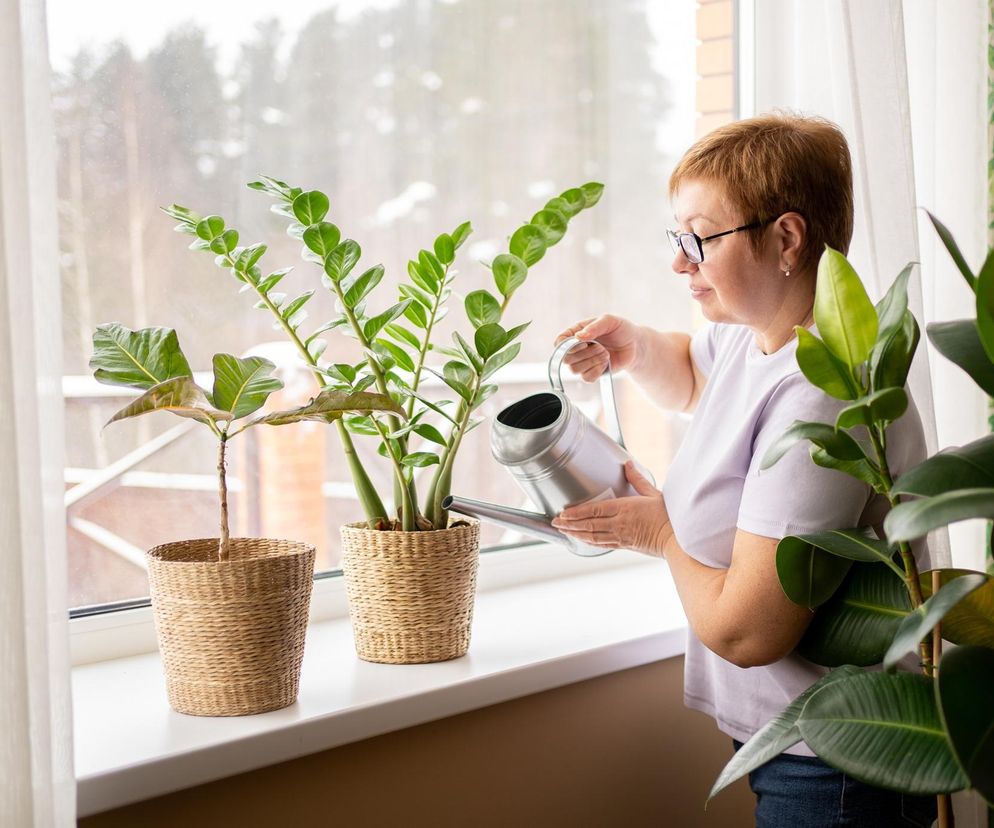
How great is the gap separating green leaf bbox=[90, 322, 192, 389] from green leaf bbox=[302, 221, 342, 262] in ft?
0.68

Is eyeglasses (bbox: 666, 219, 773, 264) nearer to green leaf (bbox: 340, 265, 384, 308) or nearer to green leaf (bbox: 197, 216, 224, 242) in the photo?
green leaf (bbox: 340, 265, 384, 308)

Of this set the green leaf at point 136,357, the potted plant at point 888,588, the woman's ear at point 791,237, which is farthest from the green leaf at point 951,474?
the green leaf at point 136,357

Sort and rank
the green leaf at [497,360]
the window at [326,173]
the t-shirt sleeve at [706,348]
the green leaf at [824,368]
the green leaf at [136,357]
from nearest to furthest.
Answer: the green leaf at [824,368]
the green leaf at [136,357]
the green leaf at [497,360]
the window at [326,173]
the t-shirt sleeve at [706,348]

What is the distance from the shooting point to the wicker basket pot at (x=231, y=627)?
102 cm

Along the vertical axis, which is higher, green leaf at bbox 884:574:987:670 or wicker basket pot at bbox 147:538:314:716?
green leaf at bbox 884:574:987:670

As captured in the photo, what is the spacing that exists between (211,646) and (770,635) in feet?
1.93

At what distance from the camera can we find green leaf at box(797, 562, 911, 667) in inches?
39.6

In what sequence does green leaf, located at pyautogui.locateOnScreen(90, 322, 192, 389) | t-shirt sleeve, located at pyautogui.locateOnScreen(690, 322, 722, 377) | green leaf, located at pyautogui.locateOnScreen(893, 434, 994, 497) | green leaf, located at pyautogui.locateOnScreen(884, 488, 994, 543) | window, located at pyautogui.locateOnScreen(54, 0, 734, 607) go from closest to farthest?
1. green leaf, located at pyautogui.locateOnScreen(884, 488, 994, 543)
2. green leaf, located at pyautogui.locateOnScreen(893, 434, 994, 497)
3. green leaf, located at pyautogui.locateOnScreen(90, 322, 192, 389)
4. window, located at pyautogui.locateOnScreen(54, 0, 734, 607)
5. t-shirt sleeve, located at pyautogui.locateOnScreen(690, 322, 722, 377)

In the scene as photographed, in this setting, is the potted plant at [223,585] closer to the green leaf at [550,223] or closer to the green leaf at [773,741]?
the green leaf at [550,223]

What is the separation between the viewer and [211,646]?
1044mm

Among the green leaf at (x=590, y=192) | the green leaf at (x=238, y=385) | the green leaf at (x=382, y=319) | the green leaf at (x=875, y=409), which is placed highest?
the green leaf at (x=590, y=192)

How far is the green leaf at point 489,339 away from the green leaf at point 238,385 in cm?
26

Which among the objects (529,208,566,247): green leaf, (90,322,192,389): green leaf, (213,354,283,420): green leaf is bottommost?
(213,354,283,420): green leaf

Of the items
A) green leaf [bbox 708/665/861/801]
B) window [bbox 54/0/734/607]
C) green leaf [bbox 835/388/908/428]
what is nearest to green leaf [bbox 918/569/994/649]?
green leaf [bbox 708/665/861/801]
